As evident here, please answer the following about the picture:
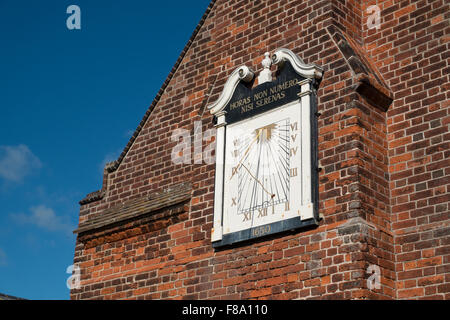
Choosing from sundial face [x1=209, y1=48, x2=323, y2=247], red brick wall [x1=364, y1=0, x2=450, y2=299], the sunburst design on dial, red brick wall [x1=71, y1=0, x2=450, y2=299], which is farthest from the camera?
the sunburst design on dial

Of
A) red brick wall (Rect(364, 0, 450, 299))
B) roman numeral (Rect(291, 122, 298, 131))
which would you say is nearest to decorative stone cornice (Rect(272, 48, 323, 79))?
roman numeral (Rect(291, 122, 298, 131))

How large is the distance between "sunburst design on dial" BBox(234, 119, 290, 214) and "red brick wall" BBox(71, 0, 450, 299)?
557mm

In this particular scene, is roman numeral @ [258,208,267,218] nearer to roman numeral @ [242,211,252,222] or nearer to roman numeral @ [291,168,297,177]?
roman numeral @ [242,211,252,222]

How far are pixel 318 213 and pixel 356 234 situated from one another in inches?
28.2

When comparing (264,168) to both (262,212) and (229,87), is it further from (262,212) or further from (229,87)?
(229,87)

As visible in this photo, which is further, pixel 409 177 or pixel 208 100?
pixel 208 100

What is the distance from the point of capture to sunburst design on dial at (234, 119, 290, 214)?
10867mm

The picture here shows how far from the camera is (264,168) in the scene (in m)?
11.2

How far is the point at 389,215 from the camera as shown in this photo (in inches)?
408

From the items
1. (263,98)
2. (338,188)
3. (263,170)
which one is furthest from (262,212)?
(263,98)

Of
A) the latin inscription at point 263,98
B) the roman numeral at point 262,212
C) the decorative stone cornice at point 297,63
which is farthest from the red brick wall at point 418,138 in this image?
the roman numeral at point 262,212

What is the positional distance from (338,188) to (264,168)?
1363mm
